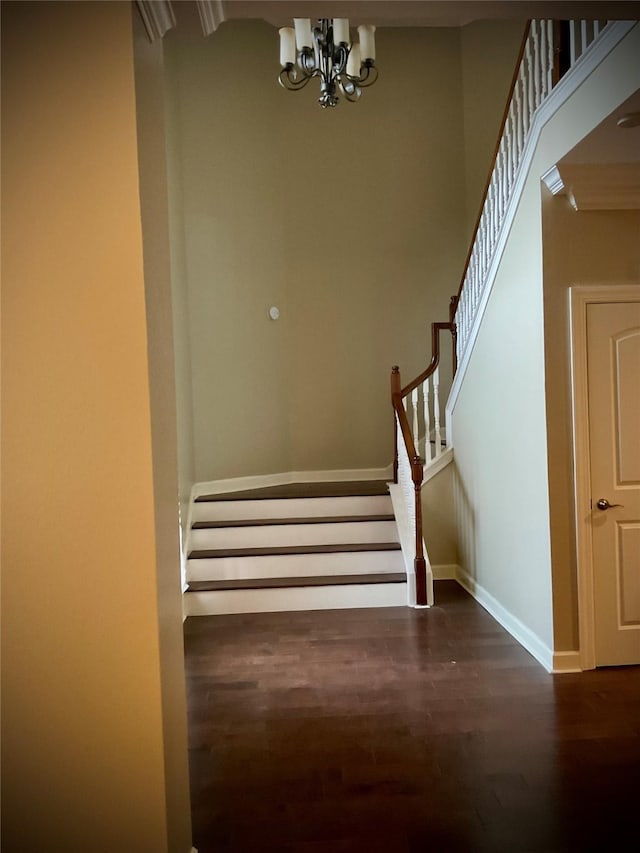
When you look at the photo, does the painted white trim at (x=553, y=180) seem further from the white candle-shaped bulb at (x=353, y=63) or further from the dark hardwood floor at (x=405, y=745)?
the dark hardwood floor at (x=405, y=745)

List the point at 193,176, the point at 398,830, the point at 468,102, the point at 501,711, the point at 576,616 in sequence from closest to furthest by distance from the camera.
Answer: the point at 398,830
the point at 501,711
the point at 576,616
the point at 193,176
the point at 468,102

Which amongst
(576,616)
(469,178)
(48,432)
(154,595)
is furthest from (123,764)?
(469,178)

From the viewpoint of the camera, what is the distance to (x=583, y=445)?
3.96 meters

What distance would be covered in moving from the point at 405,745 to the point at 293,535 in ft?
9.86

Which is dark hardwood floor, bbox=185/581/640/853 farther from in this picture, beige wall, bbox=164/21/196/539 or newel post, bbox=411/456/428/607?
beige wall, bbox=164/21/196/539

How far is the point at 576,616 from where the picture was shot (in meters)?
3.96

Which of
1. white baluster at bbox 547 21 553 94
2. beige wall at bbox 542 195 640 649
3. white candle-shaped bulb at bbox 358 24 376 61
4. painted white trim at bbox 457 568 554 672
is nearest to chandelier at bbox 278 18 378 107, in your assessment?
white candle-shaped bulb at bbox 358 24 376 61

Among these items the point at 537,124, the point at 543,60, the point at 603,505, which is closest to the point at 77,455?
the point at 603,505

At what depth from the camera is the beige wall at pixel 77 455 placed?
6.07ft

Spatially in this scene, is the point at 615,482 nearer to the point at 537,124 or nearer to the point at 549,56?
the point at 537,124

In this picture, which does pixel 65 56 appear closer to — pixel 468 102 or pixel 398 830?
pixel 398 830

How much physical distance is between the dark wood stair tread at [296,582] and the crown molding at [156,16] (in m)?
4.16

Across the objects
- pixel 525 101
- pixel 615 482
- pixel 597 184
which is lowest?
pixel 615 482

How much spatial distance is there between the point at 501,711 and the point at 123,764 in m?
2.21
